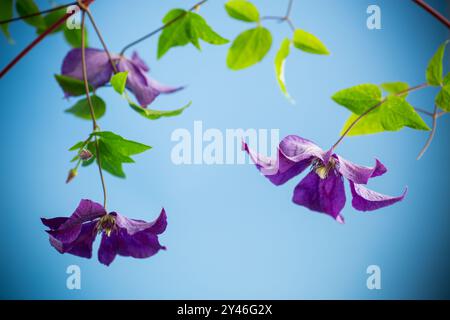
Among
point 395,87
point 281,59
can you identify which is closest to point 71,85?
point 281,59

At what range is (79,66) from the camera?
30 centimetres

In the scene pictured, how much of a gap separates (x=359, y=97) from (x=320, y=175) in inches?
2.1

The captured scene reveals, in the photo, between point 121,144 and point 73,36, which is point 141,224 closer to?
point 121,144

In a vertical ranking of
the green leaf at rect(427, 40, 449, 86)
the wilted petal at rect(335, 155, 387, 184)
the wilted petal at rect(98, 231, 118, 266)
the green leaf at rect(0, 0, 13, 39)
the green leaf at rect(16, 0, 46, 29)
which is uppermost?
the green leaf at rect(16, 0, 46, 29)

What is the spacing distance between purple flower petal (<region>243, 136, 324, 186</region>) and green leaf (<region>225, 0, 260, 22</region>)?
91 mm

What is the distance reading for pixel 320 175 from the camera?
27 centimetres

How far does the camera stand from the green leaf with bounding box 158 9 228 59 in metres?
0.27

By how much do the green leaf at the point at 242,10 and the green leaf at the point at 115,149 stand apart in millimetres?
108

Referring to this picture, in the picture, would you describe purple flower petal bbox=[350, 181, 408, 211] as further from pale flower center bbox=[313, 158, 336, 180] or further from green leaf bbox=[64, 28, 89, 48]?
green leaf bbox=[64, 28, 89, 48]
